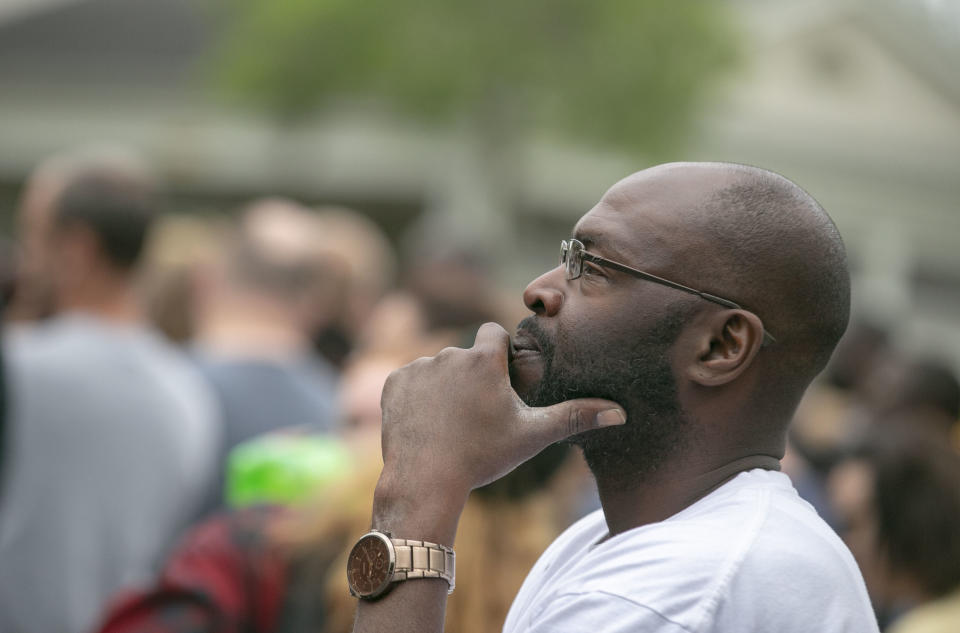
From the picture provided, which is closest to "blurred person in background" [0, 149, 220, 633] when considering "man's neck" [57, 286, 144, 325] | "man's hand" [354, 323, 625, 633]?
"man's neck" [57, 286, 144, 325]

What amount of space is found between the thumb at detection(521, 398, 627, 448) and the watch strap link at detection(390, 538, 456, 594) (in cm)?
21

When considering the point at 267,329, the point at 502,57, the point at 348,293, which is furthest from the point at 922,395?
the point at 502,57

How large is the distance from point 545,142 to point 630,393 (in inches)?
883

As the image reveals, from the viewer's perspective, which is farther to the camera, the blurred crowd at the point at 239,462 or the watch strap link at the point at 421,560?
the blurred crowd at the point at 239,462

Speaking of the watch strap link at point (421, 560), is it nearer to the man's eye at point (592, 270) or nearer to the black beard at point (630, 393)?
the black beard at point (630, 393)

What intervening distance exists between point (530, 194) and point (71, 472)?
20.6 meters

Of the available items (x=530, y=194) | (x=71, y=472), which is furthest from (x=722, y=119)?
(x=71, y=472)

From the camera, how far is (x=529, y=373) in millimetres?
1810

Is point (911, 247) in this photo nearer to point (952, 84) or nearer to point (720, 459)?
point (952, 84)

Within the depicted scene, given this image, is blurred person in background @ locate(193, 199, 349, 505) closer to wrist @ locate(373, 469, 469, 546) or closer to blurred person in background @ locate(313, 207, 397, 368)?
blurred person in background @ locate(313, 207, 397, 368)

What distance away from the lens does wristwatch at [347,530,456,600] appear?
5.31ft

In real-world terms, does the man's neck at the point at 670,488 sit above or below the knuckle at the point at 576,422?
below

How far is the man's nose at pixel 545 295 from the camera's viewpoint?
1833mm

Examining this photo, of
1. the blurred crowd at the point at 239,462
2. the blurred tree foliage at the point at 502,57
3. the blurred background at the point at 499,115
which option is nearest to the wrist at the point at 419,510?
the blurred crowd at the point at 239,462
